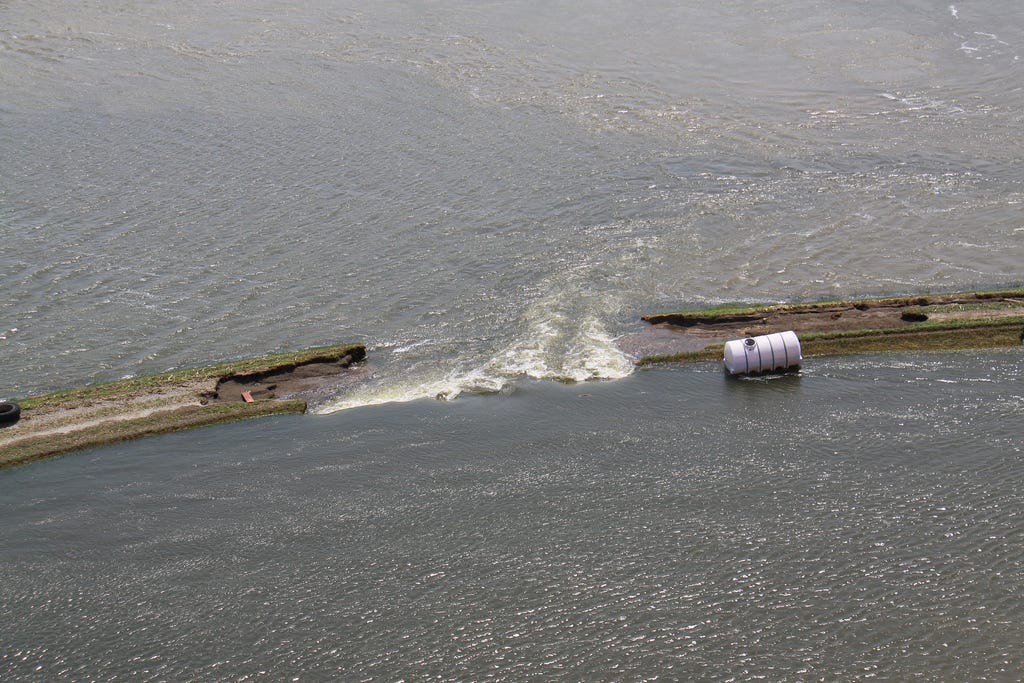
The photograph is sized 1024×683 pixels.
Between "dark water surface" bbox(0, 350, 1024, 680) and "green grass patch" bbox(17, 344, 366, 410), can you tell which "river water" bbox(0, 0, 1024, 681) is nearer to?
"dark water surface" bbox(0, 350, 1024, 680)

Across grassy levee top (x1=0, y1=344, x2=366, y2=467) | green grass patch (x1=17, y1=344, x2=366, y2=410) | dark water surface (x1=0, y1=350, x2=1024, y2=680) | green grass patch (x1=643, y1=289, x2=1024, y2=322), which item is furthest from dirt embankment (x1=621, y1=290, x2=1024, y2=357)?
grassy levee top (x1=0, y1=344, x2=366, y2=467)

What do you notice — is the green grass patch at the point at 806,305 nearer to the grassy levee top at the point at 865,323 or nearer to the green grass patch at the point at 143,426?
the grassy levee top at the point at 865,323

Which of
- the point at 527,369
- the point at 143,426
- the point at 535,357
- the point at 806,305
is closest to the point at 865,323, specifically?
the point at 806,305

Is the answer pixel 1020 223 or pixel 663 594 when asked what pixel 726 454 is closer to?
pixel 663 594

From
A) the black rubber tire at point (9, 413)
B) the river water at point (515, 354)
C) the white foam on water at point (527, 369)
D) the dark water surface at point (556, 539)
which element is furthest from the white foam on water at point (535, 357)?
the black rubber tire at point (9, 413)

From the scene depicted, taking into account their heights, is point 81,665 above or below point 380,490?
below

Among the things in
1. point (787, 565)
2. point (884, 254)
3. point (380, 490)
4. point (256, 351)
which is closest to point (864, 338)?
point (884, 254)
